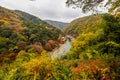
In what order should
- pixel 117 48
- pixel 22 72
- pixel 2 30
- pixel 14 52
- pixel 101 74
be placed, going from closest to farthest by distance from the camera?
pixel 101 74
pixel 22 72
pixel 117 48
pixel 14 52
pixel 2 30

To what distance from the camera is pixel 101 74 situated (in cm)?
1722

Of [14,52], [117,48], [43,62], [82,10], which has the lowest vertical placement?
[14,52]

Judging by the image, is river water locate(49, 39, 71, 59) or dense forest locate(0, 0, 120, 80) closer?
dense forest locate(0, 0, 120, 80)

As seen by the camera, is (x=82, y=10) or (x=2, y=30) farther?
(x=2, y=30)

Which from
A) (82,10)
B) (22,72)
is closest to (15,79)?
(22,72)

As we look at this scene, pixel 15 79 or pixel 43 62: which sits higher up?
pixel 43 62

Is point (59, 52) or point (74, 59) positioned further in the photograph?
point (59, 52)

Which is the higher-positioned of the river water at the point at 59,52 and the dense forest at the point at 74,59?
the dense forest at the point at 74,59

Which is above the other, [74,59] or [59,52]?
[74,59]

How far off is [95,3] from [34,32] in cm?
7849

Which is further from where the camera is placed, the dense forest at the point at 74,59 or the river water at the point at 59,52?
the river water at the point at 59,52

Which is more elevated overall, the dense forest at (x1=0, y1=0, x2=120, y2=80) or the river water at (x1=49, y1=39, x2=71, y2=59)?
the dense forest at (x1=0, y1=0, x2=120, y2=80)

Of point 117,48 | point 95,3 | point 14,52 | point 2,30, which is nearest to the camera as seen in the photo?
point 95,3

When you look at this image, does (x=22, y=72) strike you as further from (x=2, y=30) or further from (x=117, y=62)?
(x=2, y=30)
